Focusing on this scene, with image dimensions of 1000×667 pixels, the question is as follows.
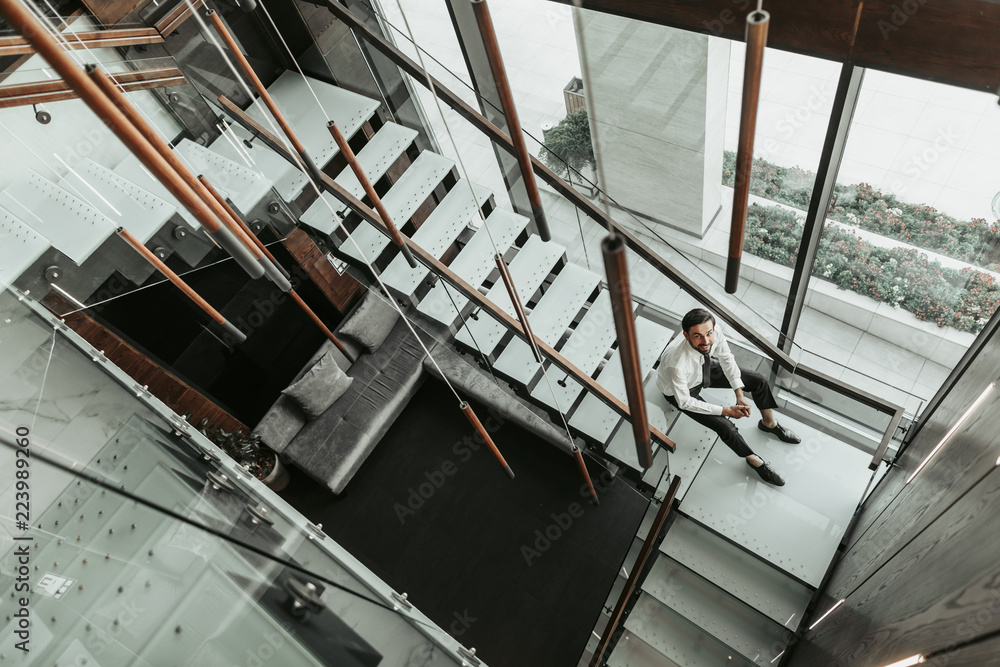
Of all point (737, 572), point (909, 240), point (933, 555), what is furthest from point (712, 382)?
point (933, 555)

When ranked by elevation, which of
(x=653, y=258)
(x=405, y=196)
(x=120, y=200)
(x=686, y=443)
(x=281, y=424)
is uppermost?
(x=653, y=258)

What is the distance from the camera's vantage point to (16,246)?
3342 mm

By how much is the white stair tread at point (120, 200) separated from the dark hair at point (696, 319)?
112 inches

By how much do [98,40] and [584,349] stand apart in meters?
3.18

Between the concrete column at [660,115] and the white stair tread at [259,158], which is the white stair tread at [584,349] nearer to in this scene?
the concrete column at [660,115]

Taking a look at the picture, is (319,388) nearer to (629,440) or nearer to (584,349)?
(584,349)

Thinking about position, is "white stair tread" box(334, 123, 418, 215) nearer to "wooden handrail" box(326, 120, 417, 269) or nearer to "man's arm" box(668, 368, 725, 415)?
"wooden handrail" box(326, 120, 417, 269)

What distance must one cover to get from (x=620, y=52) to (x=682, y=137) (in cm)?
60

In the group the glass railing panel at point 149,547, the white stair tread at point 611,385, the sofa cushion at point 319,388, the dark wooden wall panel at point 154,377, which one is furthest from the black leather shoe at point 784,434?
the dark wooden wall panel at point 154,377

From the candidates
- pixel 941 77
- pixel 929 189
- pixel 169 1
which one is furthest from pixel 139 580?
pixel 929 189

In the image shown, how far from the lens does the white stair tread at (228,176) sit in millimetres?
3828

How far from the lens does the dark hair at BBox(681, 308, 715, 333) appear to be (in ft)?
11.5

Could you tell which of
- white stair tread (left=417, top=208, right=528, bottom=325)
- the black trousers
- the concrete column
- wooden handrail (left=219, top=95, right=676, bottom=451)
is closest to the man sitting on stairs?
the black trousers

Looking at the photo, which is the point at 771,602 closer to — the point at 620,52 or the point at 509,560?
the point at 509,560
